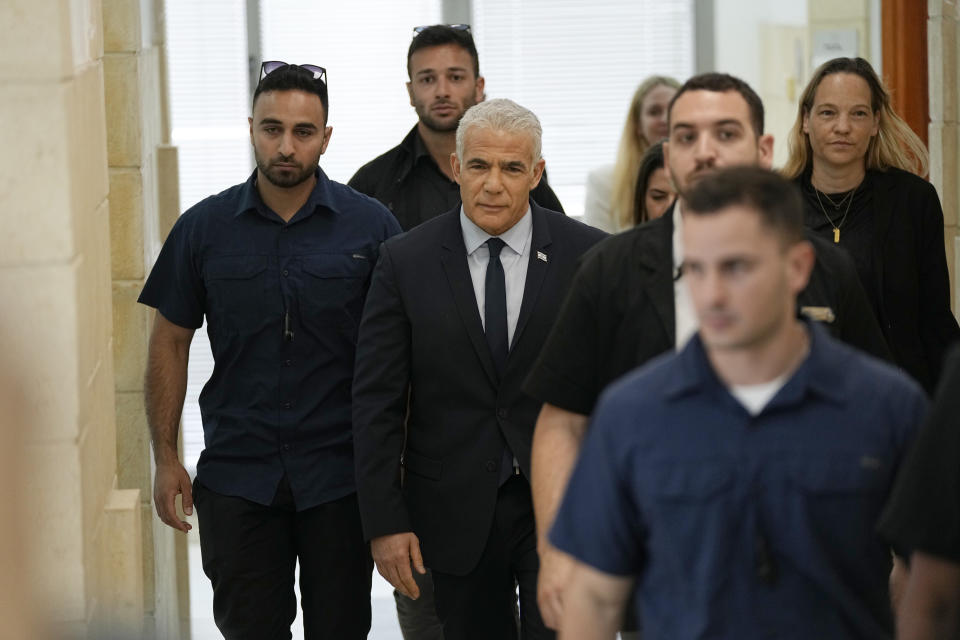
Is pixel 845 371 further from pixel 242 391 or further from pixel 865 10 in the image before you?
pixel 865 10

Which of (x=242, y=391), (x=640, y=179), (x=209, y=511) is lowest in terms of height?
(x=209, y=511)

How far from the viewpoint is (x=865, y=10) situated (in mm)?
7934

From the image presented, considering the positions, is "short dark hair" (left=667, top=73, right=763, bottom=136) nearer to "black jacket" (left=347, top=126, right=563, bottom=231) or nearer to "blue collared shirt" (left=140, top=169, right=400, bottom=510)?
"blue collared shirt" (left=140, top=169, right=400, bottom=510)

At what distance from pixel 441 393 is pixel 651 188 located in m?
1.65

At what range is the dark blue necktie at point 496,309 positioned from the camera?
3902mm

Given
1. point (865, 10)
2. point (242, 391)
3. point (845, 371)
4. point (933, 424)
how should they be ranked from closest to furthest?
point (933, 424), point (845, 371), point (242, 391), point (865, 10)

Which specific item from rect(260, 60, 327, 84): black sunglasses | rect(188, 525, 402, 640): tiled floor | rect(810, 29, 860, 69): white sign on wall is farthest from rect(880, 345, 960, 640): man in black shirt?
rect(810, 29, 860, 69): white sign on wall

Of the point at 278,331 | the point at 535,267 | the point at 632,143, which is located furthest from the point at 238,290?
the point at 632,143

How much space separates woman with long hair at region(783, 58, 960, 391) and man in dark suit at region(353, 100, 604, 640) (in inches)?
42.2

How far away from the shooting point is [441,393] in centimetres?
392

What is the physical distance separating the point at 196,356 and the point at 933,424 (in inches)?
305

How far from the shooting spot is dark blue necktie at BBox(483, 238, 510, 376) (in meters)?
3.90

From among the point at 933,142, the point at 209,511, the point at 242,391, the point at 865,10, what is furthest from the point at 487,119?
the point at 865,10

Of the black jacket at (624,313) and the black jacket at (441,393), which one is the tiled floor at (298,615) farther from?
the black jacket at (624,313)
